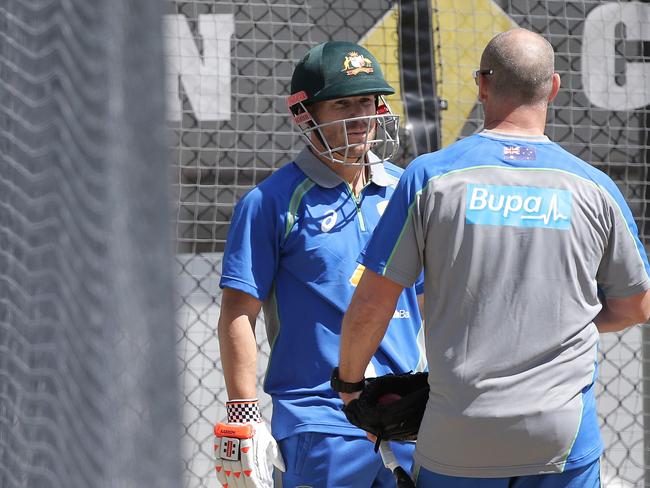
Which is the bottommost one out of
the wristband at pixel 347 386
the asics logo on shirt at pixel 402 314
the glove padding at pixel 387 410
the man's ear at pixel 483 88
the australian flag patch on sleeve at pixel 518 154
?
the glove padding at pixel 387 410

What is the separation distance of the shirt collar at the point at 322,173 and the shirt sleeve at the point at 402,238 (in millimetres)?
632

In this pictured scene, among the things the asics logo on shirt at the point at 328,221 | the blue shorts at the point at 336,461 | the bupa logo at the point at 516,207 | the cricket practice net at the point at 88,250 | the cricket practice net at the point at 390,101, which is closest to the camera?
the cricket practice net at the point at 88,250

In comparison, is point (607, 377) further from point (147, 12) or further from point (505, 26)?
point (147, 12)

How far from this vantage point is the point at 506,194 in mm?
2314

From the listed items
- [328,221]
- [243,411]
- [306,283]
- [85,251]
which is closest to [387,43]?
[328,221]

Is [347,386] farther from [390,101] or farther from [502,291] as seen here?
[390,101]

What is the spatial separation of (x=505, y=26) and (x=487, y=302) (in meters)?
2.48

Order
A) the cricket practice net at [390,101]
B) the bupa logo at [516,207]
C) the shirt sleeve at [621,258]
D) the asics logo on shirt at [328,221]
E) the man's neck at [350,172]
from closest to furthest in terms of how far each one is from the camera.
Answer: the bupa logo at [516,207] → the shirt sleeve at [621,258] → the asics logo on shirt at [328,221] → the man's neck at [350,172] → the cricket practice net at [390,101]

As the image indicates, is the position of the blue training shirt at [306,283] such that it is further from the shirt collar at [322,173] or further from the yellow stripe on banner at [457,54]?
the yellow stripe on banner at [457,54]

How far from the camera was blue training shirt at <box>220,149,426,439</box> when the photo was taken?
2885mm

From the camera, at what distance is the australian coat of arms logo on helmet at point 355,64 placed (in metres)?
3.03

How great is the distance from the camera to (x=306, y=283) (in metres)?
2.92

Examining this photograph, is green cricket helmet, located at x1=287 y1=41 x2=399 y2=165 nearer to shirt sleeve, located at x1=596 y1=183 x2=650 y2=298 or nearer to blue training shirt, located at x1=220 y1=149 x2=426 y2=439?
blue training shirt, located at x1=220 y1=149 x2=426 y2=439

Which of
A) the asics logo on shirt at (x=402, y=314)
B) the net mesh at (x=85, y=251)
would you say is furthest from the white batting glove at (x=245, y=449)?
the net mesh at (x=85, y=251)
